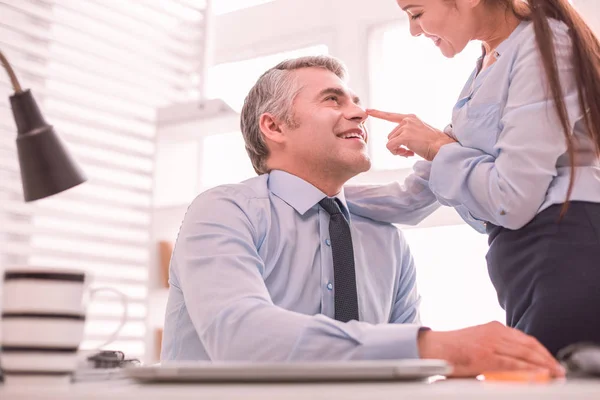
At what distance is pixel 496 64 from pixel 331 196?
0.59 meters

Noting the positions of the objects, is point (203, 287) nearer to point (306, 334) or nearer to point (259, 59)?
point (306, 334)

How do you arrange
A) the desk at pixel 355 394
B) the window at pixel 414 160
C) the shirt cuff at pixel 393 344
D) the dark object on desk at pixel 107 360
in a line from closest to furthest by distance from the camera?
the desk at pixel 355 394 < the dark object on desk at pixel 107 360 < the shirt cuff at pixel 393 344 < the window at pixel 414 160

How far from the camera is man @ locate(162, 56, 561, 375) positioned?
0.92 m

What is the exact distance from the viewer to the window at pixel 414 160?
2070 millimetres

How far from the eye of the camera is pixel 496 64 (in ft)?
4.12

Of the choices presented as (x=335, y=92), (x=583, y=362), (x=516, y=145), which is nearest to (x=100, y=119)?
(x=335, y=92)

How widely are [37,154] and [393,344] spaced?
0.65m

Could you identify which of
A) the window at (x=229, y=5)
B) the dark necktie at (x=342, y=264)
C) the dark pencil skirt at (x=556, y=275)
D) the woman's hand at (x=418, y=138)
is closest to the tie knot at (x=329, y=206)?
the dark necktie at (x=342, y=264)

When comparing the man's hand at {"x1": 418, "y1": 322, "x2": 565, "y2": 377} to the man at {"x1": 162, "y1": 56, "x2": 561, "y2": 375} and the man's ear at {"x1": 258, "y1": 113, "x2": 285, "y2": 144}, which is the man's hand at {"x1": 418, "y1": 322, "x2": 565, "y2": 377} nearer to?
the man at {"x1": 162, "y1": 56, "x2": 561, "y2": 375}

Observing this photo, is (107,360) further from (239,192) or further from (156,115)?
(156,115)

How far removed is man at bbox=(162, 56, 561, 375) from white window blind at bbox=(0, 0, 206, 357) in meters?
0.75

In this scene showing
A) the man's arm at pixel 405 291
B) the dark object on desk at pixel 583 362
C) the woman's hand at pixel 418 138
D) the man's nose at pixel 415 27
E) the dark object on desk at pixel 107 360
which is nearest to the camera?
the dark object on desk at pixel 583 362

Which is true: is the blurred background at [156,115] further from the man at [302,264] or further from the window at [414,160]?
the man at [302,264]

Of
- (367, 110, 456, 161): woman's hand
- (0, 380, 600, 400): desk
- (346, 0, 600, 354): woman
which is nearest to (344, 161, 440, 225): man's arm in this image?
(367, 110, 456, 161): woman's hand
